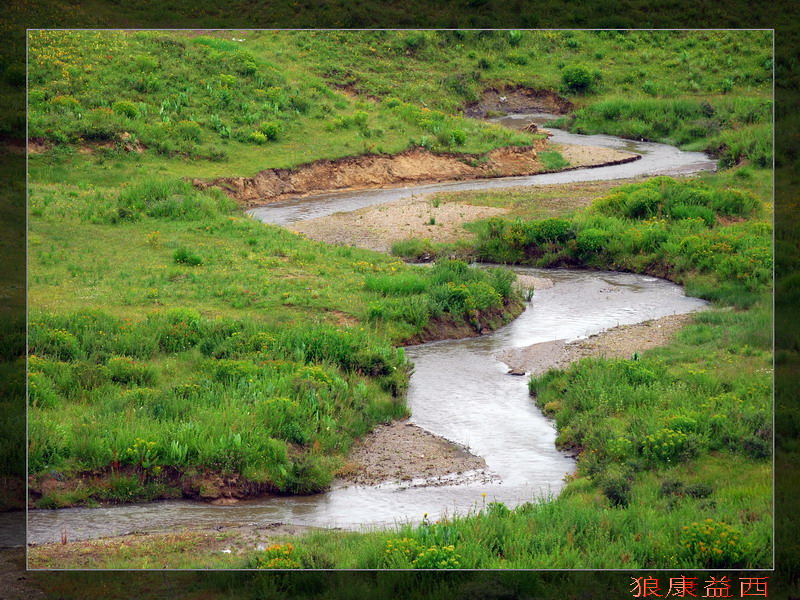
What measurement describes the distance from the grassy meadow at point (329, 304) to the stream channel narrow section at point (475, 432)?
1.28 feet

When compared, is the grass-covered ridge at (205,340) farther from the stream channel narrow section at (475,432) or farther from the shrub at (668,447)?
the shrub at (668,447)

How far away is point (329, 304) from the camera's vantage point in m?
22.1

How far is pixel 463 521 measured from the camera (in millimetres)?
12562

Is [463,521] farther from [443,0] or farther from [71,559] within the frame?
[443,0]

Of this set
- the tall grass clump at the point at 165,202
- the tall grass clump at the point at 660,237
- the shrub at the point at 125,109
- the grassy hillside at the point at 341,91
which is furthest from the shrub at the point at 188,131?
the tall grass clump at the point at 660,237

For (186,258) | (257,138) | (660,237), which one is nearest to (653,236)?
(660,237)

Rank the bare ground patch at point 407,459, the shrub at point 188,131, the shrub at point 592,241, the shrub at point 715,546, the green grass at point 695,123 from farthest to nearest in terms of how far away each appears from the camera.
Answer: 1. the shrub at point 188,131
2. the green grass at point 695,123
3. the shrub at point 592,241
4. the bare ground patch at point 407,459
5. the shrub at point 715,546

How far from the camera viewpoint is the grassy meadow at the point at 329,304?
42.0 ft

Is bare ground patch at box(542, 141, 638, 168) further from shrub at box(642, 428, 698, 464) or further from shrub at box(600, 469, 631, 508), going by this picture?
shrub at box(600, 469, 631, 508)

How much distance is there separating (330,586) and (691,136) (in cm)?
3472

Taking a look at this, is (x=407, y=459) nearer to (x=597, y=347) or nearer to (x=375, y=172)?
(x=597, y=347)

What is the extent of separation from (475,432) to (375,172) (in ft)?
76.1

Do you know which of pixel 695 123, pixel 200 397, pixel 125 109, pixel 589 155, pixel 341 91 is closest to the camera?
pixel 200 397

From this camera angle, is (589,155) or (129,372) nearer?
(129,372)
